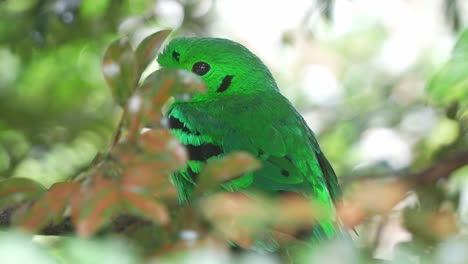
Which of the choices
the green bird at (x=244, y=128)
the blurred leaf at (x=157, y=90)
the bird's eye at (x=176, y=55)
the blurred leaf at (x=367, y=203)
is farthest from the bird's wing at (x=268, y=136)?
the blurred leaf at (x=157, y=90)

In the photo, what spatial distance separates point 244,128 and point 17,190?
56 centimetres

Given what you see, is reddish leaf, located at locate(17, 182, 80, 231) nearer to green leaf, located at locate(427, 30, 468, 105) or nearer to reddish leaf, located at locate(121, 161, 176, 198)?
reddish leaf, located at locate(121, 161, 176, 198)

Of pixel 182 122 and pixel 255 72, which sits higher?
pixel 255 72

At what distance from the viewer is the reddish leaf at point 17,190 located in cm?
120

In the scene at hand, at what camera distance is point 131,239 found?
1.36m

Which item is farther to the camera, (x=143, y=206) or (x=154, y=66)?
(x=154, y=66)

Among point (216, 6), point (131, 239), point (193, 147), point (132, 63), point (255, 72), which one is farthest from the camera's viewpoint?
point (216, 6)

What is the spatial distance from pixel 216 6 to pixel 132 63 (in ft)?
5.56

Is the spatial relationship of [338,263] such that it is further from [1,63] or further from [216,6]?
[216,6]

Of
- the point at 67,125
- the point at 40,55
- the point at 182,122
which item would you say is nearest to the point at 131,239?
the point at 182,122

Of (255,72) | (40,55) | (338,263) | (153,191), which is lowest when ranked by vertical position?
(338,263)

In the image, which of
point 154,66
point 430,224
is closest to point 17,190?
point 430,224

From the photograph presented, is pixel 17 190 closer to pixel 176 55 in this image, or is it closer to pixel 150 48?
pixel 150 48

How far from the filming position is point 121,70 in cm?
125
